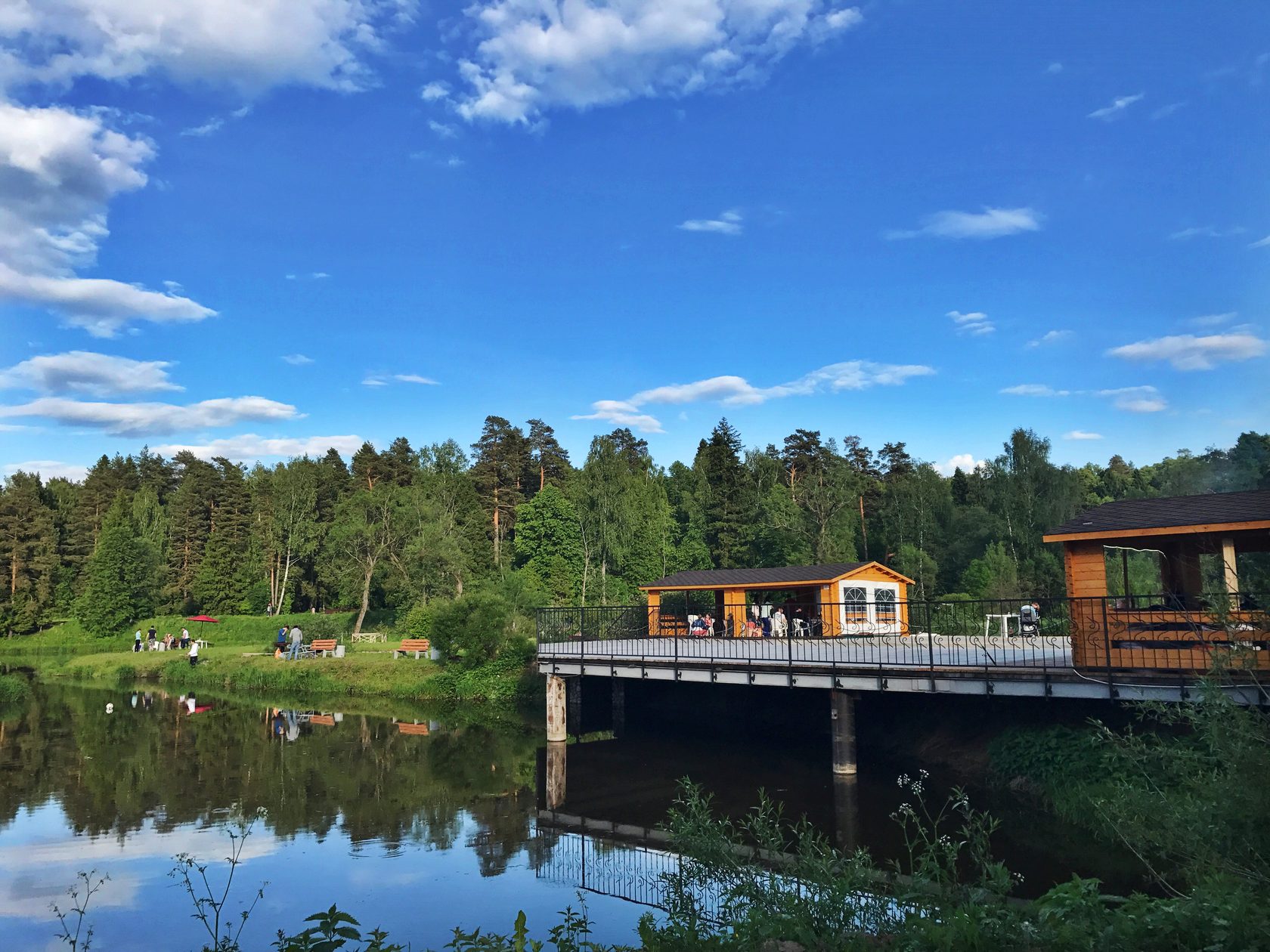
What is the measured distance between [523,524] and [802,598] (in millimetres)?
32244

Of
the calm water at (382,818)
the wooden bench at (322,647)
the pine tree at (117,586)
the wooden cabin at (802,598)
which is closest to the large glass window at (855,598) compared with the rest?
the wooden cabin at (802,598)

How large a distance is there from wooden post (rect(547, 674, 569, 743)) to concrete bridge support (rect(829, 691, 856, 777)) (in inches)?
329

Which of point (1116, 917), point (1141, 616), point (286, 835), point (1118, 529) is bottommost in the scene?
point (286, 835)

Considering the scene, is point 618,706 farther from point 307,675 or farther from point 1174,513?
point 307,675

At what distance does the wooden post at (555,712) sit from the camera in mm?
24453

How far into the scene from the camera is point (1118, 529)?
1633cm

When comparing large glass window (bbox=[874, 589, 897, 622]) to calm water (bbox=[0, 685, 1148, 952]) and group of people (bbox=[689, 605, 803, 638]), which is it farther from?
calm water (bbox=[0, 685, 1148, 952])

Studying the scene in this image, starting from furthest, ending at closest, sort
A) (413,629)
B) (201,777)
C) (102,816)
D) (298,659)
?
1. (413,629)
2. (298,659)
3. (201,777)
4. (102,816)

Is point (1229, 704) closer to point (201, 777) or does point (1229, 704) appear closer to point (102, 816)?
point (102, 816)

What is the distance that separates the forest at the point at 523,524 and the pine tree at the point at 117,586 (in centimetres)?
13

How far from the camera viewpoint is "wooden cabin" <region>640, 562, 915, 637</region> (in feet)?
97.7

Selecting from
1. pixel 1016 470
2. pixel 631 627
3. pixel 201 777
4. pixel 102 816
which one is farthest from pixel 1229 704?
pixel 1016 470

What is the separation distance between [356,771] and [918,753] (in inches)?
561

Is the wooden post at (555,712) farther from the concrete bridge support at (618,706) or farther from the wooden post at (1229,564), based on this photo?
the wooden post at (1229,564)
